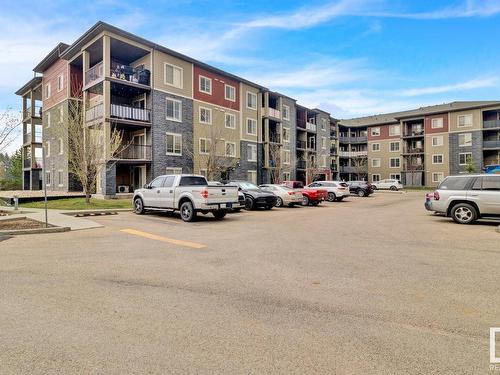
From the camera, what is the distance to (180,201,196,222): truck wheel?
13.4 metres

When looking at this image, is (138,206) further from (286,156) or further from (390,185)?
(390,185)

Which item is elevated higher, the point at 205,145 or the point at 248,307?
the point at 205,145

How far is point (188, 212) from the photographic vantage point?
13578 millimetres

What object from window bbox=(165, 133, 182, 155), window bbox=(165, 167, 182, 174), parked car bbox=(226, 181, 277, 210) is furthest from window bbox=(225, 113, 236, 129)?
parked car bbox=(226, 181, 277, 210)

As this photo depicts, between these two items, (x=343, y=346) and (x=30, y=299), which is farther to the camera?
(x=30, y=299)

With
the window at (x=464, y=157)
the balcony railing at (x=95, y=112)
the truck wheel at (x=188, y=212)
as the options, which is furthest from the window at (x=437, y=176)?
the truck wheel at (x=188, y=212)

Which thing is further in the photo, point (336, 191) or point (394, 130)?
point (394, 130)

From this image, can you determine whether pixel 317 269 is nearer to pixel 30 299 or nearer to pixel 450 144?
pixel 30 299

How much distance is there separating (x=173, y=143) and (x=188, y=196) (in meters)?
16.4

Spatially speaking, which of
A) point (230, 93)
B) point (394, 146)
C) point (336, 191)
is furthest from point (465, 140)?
point (230, 93)

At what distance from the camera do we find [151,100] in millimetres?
27062

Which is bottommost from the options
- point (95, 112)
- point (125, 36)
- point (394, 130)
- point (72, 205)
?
point (72, 205)

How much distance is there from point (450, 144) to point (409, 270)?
53821 millimetres

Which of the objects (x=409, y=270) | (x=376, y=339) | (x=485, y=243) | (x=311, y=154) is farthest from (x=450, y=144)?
(x=376, y=339)
